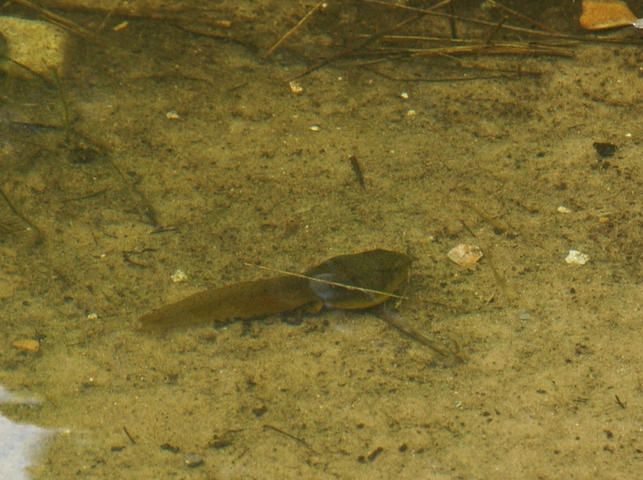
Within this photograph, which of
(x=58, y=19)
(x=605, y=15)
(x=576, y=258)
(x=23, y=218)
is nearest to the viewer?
(x=576, y=258)

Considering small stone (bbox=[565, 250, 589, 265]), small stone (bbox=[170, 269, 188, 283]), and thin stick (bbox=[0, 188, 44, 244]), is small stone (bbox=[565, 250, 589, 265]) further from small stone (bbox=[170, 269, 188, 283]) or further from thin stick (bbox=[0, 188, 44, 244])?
thin stick (bbox=[0, 188, 44, 244])

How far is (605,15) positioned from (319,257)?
8.81 ft

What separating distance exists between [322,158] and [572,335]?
5.69 ft

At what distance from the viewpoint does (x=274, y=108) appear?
3.47 m

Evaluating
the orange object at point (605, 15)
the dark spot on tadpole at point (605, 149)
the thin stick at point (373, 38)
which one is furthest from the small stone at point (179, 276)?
the orange object at point (605, 15)

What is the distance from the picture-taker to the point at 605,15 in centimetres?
367

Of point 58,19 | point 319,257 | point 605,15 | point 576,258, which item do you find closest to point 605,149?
point 576,258

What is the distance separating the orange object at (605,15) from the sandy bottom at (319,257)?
8.0 inches

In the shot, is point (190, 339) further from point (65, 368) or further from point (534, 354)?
point (534, 354)

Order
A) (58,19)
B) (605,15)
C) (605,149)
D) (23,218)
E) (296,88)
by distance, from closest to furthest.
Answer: (23,218), (605,149), (296,88), (605,15), (58,19)

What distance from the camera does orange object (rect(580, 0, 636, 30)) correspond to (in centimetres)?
365

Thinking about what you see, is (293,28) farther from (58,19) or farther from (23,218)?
(23,218)

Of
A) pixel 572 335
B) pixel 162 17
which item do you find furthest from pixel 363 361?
pixel 162 17

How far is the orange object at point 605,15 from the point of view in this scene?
3.65 m
